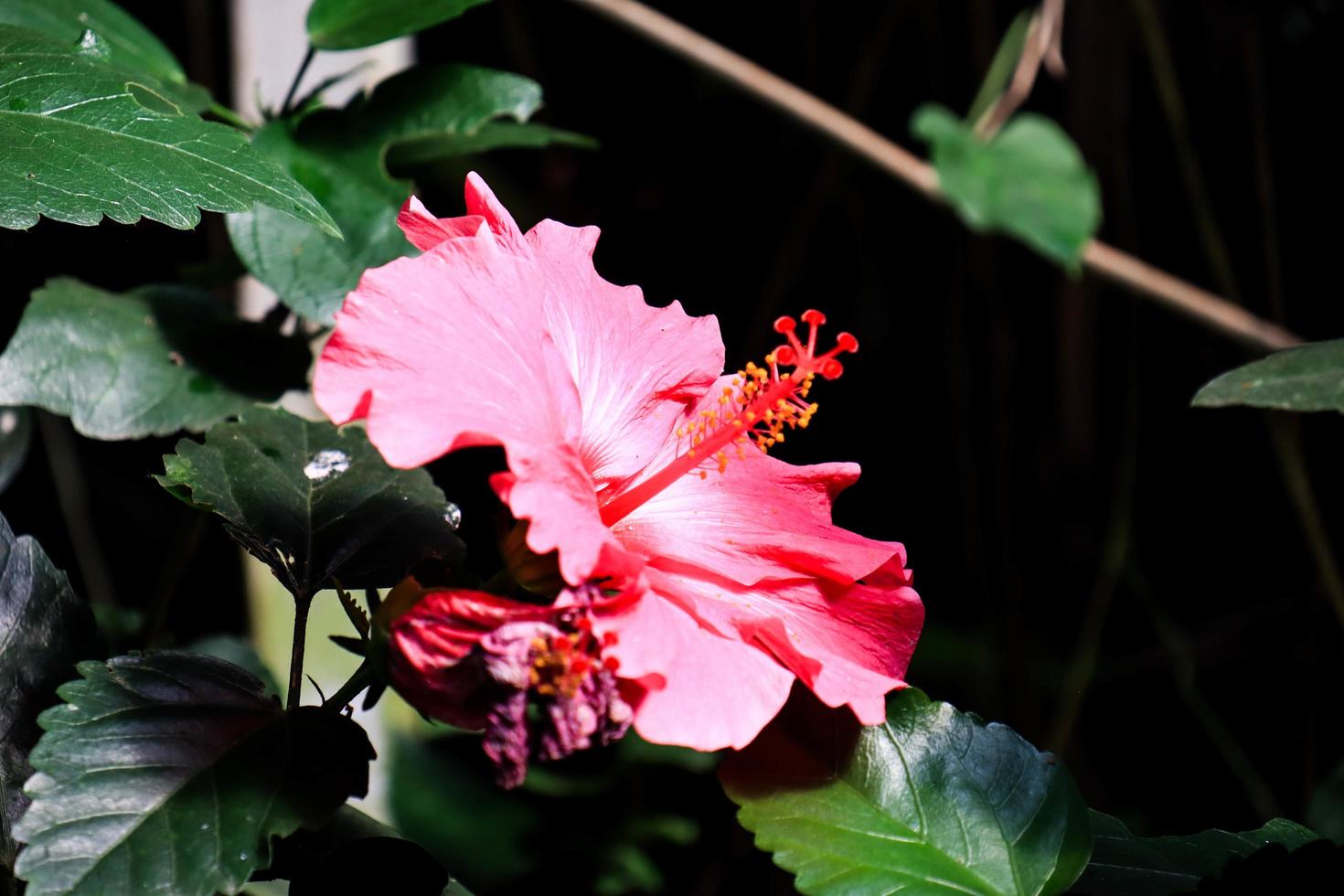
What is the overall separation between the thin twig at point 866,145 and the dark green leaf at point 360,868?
1064mm

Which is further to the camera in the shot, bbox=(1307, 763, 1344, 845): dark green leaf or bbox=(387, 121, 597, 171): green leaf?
bbox=(1307, 763, 1344, 845): dark green leaf

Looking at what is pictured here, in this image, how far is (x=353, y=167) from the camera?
83 centimetres

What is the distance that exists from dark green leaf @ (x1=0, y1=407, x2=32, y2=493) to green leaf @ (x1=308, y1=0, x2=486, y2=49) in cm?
41

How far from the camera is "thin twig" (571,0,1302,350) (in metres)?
1.42

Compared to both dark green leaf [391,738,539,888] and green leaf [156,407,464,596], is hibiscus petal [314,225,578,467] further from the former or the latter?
dark green leaf [391,738,539,888]

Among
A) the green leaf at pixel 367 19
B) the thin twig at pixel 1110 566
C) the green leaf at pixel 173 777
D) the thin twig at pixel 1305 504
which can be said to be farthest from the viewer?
the thin twig at pixel 1110 566

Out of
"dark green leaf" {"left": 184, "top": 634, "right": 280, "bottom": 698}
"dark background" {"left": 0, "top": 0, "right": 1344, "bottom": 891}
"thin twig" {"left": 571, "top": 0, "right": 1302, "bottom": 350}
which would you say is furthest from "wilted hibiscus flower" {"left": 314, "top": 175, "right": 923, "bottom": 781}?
"dark background" {"left": 0, "top": 0, "right": 1344, "bottom": 891}

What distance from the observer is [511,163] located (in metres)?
1.90

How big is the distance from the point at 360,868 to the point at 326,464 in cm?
23


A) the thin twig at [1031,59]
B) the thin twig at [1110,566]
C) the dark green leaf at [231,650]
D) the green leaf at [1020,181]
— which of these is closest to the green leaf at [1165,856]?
the dark green leaf at [231,650]

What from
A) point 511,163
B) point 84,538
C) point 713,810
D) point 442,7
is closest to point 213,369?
point 442,7

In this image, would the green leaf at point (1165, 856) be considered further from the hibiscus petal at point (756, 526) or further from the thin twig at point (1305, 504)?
the thin twig at point (1305, 504)

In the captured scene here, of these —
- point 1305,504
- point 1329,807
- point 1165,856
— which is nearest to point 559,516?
point 1165,856

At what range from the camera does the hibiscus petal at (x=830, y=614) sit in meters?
0.53
